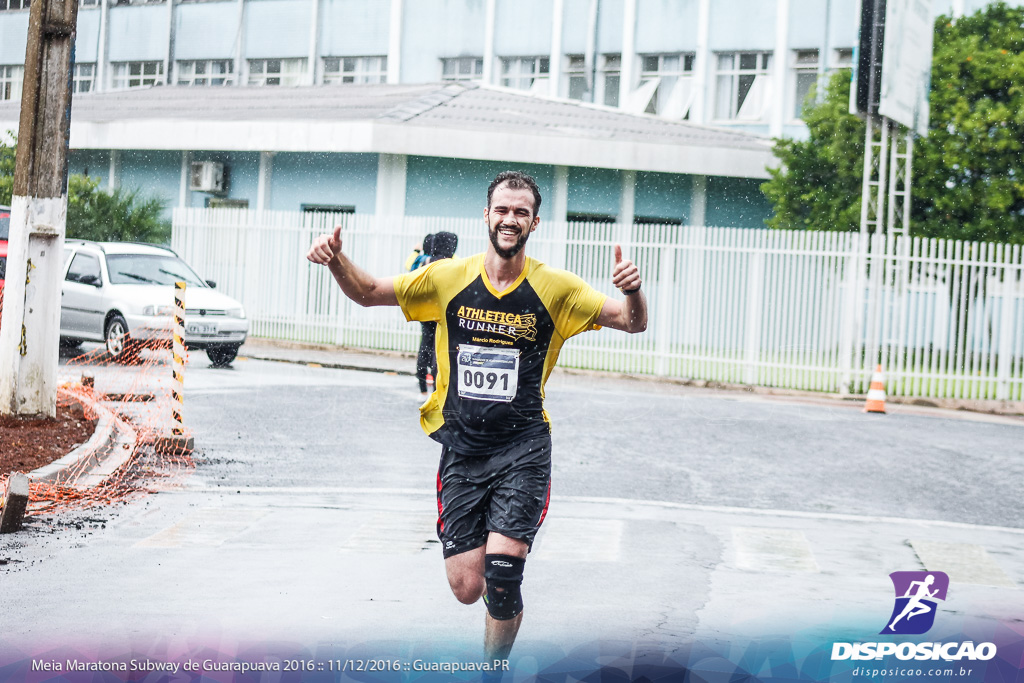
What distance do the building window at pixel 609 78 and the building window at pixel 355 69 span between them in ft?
20.9

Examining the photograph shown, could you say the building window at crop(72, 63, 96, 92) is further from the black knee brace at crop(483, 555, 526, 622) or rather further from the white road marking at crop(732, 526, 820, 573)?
the black knee brace at crop(483, 555, 526, 622)

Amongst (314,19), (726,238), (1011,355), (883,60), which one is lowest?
(1011,355)

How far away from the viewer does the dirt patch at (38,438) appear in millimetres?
9305

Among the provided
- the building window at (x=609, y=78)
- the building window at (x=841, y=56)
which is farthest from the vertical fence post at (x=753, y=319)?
the building window at (x=609, y=78)

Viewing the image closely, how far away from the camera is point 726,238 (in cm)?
2050

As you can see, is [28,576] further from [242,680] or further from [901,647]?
[901,647]

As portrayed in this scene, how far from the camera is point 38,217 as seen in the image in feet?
35.6

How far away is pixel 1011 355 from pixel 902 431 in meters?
5.08

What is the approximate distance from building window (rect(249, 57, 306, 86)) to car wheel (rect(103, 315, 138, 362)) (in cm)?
2244

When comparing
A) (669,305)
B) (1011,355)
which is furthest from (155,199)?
(1011,355)

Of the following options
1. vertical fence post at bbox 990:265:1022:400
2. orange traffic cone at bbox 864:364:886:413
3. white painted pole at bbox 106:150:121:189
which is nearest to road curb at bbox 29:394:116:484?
orange traffic cone at bbox 864:364:886:413

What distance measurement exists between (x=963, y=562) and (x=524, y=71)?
1194 inches

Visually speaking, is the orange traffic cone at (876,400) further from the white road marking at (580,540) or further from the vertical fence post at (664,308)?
the white road marking at (580,540)

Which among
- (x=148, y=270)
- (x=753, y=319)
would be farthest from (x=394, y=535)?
(x=753, y=319)
